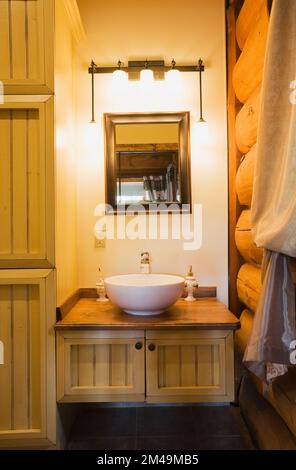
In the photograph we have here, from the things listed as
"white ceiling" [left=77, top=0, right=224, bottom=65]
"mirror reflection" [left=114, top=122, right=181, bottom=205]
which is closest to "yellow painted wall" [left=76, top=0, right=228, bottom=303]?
"white ceiling" [left=77, top=0, right=224, bottom=65]

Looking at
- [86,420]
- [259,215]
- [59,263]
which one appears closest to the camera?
[259,215]

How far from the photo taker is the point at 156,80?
72.6 inches

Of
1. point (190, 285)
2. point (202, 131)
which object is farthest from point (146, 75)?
point (190, 285)

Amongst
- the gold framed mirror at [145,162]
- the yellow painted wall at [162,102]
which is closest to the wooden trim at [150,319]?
the yellow painted wall at [162,102]

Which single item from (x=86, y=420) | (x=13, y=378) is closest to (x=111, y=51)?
(x=13, y=378)

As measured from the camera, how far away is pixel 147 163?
1.85 meters

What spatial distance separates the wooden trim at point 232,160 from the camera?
69.5 inches

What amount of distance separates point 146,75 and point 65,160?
0.75 meters

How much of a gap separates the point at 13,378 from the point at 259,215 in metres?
1.33

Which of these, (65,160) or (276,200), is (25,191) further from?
(276,200)

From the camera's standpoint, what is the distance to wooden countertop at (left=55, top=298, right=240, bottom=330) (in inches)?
52.7

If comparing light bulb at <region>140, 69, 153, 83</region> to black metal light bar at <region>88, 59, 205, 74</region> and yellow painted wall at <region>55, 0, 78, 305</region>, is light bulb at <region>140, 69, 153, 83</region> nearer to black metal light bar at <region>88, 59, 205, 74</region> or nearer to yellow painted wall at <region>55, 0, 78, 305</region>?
black metal light bar at <region>88, 59, 205, 74</region>

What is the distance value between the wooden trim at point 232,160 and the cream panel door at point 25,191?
1.08 meters

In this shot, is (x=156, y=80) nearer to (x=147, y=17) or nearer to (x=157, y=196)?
(x=147, y=17)
